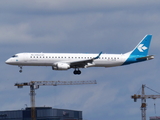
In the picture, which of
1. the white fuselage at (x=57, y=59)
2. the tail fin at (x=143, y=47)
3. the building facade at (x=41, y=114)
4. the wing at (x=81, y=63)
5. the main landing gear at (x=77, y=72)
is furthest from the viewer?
the building facade at (x=41, y=114)

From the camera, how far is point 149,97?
197 m

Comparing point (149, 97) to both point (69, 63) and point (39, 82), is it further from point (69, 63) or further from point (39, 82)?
point (69, 63)

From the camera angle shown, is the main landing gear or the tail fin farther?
the tail fin

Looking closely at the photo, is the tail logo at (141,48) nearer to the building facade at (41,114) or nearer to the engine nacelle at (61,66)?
the engine nacelle at (61,66)

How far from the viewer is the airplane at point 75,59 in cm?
12538

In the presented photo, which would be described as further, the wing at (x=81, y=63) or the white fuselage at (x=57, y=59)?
the wing at (x=81, y=63)

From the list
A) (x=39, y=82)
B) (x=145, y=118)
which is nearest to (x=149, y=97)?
(x=145, y=118)

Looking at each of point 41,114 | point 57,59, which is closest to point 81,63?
point 57,59

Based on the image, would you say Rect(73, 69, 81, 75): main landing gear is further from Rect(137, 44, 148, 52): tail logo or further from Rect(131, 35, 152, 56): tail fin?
Rect(137, 44, 148, 52): tail logo

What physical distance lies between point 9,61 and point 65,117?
3489 centimetres

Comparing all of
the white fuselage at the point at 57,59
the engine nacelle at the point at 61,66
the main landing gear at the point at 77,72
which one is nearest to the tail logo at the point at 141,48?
the white fuselage at the point at 57,59

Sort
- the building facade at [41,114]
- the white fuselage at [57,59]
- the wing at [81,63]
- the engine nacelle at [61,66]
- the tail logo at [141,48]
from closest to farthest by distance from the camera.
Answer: the white fuselage at [57,59] < the engine nacelle at [61,66] < the wing at [81,63] < the tail logo at [141,48] < the building facade at [41,114]

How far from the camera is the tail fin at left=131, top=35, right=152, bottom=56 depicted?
137m

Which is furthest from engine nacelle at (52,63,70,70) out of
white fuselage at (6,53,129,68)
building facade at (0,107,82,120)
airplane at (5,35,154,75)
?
building facade at (0,107,82,120)
